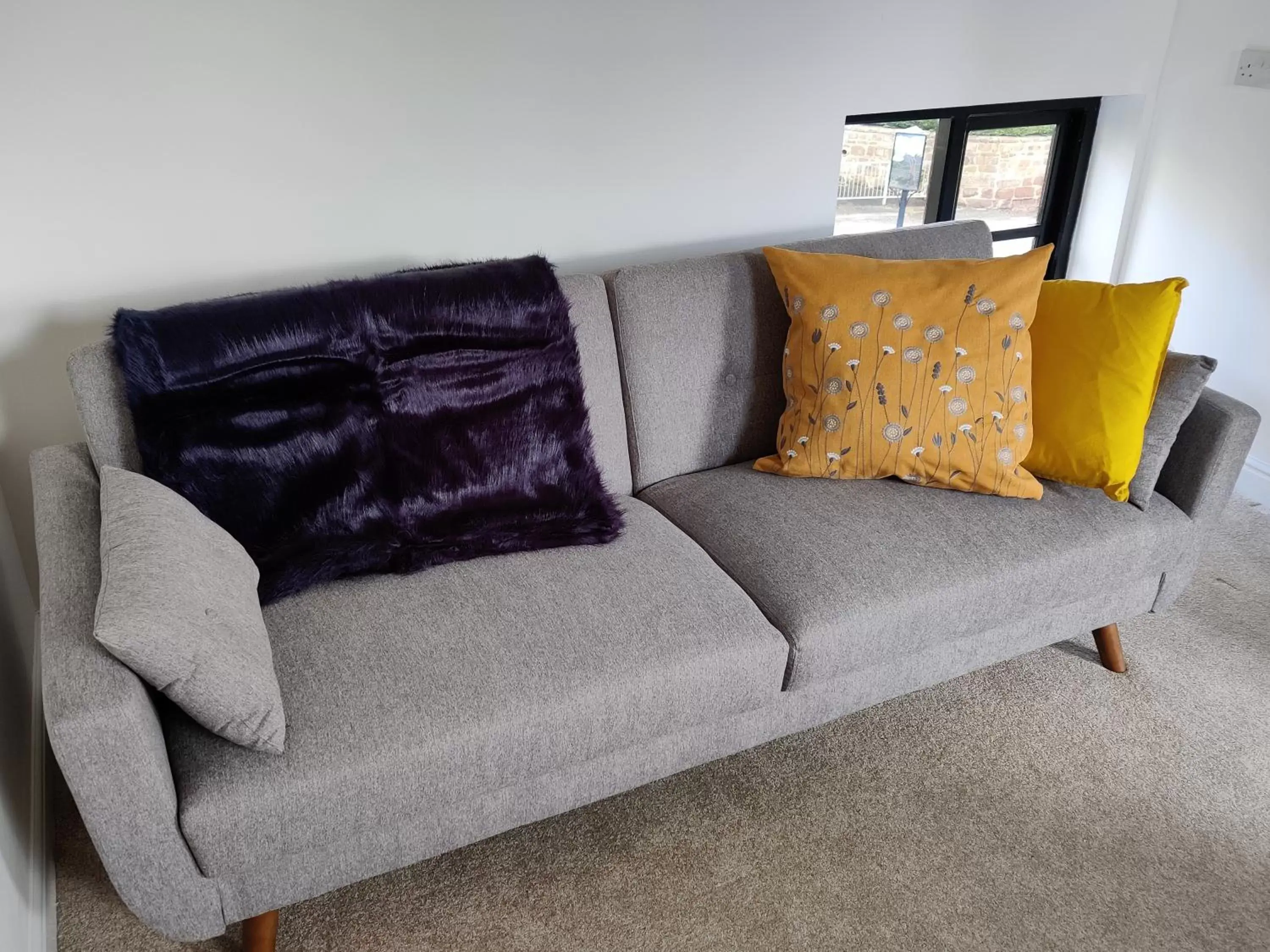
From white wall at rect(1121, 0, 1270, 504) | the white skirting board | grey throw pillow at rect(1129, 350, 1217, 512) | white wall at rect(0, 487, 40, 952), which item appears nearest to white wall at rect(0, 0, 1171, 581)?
white wall at rect(0, 487, 40, 952)

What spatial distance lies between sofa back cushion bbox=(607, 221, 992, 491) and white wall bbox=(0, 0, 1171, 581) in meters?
0.34

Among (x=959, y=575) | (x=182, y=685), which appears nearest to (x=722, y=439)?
(x=959, y=575)

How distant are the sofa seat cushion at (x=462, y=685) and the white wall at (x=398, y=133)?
79 centimetres

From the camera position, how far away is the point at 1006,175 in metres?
3.00

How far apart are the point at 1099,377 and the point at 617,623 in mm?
1096

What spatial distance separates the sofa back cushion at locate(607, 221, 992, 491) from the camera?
198cm

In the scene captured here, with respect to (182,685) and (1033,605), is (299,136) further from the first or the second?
(1033,605)

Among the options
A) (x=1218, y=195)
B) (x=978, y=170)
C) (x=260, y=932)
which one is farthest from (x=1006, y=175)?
(x=260, y=932)

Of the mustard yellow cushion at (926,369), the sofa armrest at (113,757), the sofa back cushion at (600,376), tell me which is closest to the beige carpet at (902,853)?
the sofa armrest at (113,757)

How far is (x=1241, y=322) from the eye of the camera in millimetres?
2748

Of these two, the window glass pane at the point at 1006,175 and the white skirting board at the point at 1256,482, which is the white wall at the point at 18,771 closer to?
the window glass pane at the point at 1006,175

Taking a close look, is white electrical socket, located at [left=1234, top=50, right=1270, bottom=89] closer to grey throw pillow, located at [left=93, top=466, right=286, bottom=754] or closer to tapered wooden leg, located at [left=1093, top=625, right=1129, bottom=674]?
tapered wooden leg, located at [left=1093, top=625, right=1129, bottom=674]

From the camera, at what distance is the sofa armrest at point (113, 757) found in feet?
3.76

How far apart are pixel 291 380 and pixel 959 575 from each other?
1230mm
